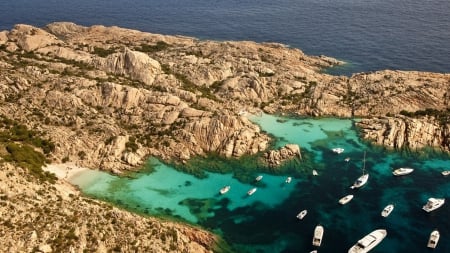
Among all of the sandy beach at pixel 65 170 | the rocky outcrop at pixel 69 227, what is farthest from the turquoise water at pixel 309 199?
the rocky outcrop at pixel 69 227

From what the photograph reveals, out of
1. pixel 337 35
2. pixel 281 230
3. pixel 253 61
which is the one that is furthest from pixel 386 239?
pixel 337 35

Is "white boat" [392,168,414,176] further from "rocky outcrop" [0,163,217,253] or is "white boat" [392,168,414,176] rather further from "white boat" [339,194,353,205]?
"rocky outcrop" [0,163,217,253]

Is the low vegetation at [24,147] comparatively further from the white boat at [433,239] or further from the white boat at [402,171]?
the white boat at [402,171]

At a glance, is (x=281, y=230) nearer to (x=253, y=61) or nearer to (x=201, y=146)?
(x=201, y=146)

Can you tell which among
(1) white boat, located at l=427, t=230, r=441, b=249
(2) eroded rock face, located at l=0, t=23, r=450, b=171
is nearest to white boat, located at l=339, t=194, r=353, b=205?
(1) white boat, located at l=427, t=230, r=441, b=249

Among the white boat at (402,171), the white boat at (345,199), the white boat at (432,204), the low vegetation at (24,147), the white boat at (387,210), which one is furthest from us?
the white boat at (402,171)

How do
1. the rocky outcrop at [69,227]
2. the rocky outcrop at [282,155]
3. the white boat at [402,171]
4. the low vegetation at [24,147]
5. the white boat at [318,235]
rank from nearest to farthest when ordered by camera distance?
the rocky outcrop at [69,227]
the white boat at [318,235]
the low vegetation at [24,147]
the white boat at [402,171]
the rocky outcrop at [282,155]
